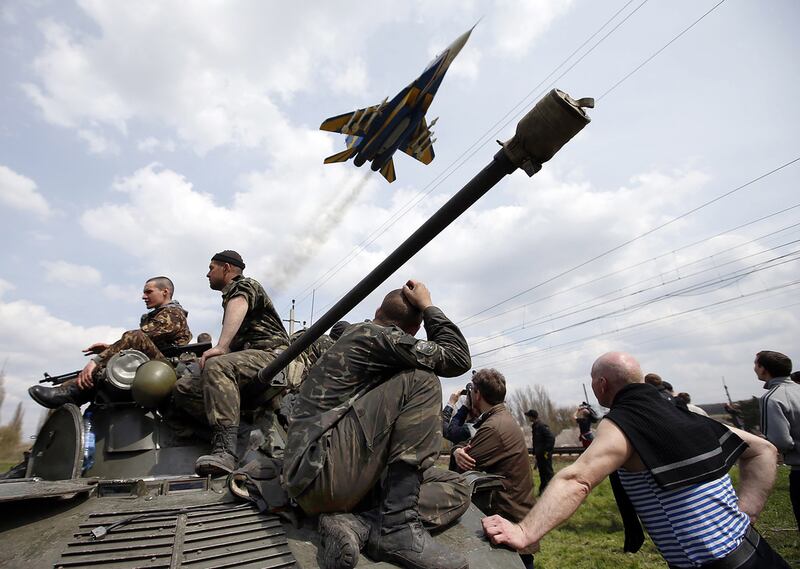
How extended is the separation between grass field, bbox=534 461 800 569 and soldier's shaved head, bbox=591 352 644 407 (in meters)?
4.99

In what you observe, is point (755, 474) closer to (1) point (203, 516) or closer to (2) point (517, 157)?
(2) point (517, 157)

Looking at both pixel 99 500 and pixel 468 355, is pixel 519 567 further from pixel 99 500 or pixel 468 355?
pixel 99 500

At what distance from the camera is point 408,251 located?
2.71 metres

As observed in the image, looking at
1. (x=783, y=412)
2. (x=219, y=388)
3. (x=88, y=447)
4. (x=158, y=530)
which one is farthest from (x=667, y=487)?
(x=88, y=447)

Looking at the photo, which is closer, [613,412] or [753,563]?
[753,563]

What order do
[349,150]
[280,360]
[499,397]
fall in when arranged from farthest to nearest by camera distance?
[349,150], [499,397], [280,360]

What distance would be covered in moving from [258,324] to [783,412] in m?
5.43

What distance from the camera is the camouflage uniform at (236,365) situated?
12.5ft

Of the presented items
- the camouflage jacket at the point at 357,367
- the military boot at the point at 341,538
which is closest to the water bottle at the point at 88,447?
the camouflage jacket at the point at 357,367

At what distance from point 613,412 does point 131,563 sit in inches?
97.8

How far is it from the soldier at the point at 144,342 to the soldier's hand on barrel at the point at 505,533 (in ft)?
10.4

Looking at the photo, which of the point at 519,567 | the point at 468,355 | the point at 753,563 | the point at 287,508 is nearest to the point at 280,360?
the point at 287,508

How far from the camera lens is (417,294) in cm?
319

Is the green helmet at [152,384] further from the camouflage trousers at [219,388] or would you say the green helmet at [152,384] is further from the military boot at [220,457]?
the military boot at [220,457]
